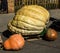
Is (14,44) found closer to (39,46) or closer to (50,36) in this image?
(39,46)

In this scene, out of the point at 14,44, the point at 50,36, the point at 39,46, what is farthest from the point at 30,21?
the point at 14,44

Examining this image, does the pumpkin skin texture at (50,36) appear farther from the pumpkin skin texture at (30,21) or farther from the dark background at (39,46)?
the pumpkin skin texture at (30,21)

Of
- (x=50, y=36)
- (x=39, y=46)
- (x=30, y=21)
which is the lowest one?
(x=39, y=46)

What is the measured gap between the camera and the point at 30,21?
9.09 meters

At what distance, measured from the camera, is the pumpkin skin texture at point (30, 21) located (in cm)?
909

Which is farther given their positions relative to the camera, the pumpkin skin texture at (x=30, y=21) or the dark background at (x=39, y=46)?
the pumpkin skin texture at (x=30, y=21)

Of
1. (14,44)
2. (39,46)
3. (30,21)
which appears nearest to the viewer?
(14,44)

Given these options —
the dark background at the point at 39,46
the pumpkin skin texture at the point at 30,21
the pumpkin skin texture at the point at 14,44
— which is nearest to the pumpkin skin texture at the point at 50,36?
the dark background at the point at 39,46

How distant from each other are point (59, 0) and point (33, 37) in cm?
353

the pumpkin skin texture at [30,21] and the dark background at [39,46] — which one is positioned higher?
the pumpkin skin texture at [30,21]

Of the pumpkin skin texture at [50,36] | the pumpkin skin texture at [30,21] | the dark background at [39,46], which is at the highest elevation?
the pumpkin skin texture at [30,21]

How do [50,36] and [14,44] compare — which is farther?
[50,36]

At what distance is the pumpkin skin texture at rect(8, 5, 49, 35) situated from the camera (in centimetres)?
909

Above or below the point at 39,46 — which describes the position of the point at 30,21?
above
